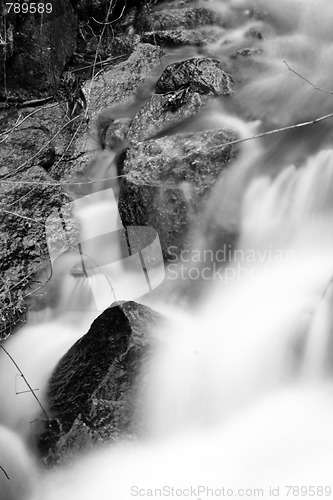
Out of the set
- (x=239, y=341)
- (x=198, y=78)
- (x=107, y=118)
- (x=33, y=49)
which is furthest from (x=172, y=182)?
(x=33, y=49)

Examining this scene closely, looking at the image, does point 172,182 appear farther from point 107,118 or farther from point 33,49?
point 33,49

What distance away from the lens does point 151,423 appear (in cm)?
323

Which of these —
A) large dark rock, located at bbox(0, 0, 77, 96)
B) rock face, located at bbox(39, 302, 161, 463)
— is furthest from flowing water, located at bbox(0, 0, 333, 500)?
large dark rock, located at bbox(0, 0, 77, 96)

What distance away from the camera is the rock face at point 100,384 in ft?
10.3

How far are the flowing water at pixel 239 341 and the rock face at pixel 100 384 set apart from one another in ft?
0.28

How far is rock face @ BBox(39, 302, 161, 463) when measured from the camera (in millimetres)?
3150

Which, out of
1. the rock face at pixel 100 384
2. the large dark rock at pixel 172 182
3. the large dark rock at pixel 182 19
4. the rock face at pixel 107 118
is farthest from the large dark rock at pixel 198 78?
the rock face at pixel 100 384

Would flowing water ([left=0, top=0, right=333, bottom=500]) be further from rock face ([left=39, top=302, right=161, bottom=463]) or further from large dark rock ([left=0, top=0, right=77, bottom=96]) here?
large dark rock ([left=0, top=0, right=77, bottom=96])

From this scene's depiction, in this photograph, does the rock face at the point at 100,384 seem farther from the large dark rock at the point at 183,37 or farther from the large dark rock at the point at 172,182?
the large dark rock at the point at 183,37

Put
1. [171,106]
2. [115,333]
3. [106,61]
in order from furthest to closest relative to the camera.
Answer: [106,61]
[171,106]
[115,333]

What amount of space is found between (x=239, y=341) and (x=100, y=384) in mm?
923

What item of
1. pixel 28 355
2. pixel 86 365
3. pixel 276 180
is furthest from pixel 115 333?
pixel 276 180

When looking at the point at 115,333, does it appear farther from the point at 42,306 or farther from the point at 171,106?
the point at 171,106

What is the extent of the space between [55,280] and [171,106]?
1.84 metres
